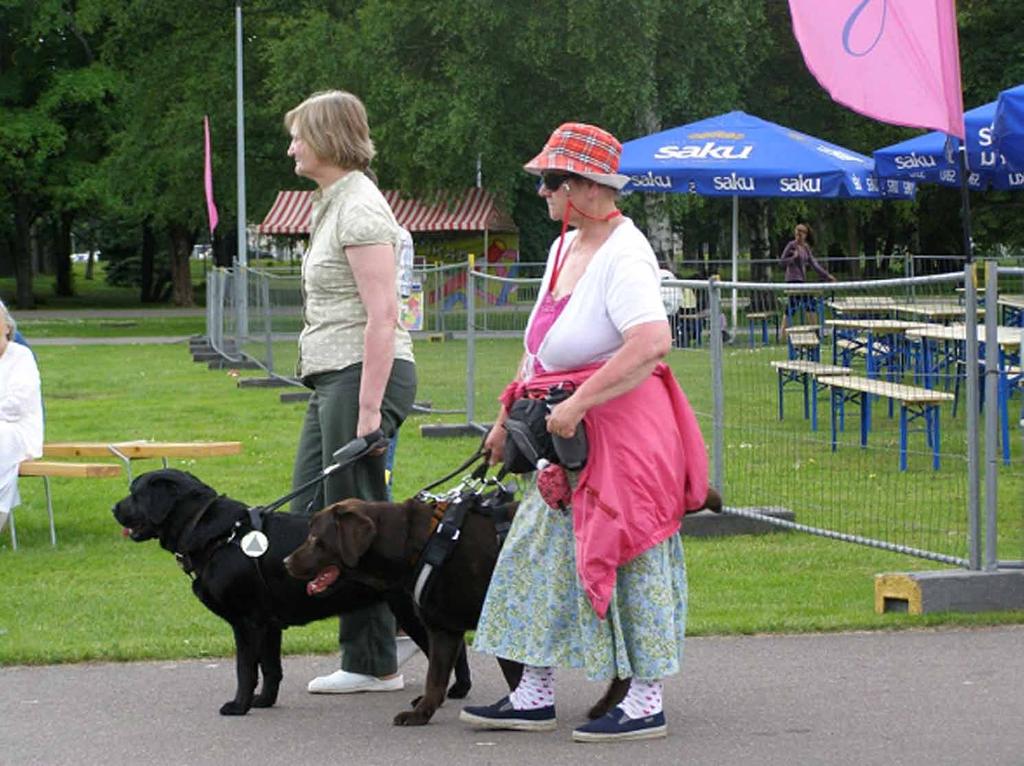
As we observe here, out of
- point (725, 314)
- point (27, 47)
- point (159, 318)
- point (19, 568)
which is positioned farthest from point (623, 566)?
point (27, 47)

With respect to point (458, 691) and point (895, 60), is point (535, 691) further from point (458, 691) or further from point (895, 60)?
point (895, 60)

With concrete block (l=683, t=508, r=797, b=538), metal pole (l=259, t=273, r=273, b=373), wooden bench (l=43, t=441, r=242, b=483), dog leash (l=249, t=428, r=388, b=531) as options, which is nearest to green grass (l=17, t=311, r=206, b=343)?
metal pole (l=259, t=273, r=273, b=373)

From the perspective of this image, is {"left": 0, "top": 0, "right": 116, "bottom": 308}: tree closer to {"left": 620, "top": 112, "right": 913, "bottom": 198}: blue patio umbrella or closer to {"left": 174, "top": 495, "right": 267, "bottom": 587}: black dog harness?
{"left": 620, "top": 112, "right": 913, "bottom": 198}: blue patio umbrella

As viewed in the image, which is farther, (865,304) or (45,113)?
(45,113)

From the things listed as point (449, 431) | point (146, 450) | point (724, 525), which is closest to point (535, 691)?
point (724, 525)

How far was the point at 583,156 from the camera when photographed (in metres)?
5.65

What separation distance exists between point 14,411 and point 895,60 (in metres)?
5.04

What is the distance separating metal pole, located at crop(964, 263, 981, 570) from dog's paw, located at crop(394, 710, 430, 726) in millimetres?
2650

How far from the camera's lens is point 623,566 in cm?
568

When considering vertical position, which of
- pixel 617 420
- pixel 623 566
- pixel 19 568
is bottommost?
pixel 19 568

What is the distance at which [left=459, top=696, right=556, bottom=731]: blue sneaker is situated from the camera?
5.97 m

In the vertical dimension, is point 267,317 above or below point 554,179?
below

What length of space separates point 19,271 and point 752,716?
48.0 meters

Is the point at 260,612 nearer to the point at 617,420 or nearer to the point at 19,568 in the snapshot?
the point at 617,420
